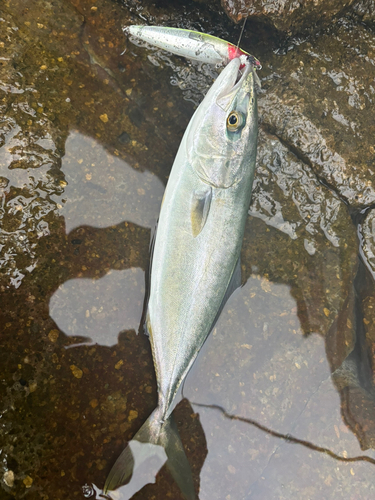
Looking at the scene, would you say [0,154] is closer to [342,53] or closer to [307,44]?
[307,44]

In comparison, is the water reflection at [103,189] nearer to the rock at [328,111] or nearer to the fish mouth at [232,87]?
the fish mouth at [232,87]

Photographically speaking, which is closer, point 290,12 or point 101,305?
point 101,305

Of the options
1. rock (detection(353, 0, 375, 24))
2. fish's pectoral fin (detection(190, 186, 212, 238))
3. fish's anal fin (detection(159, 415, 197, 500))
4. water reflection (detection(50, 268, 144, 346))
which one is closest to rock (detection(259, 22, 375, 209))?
rock (detection(353, 0, 375, 24))

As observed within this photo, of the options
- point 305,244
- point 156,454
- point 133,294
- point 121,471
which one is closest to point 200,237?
point 133,294

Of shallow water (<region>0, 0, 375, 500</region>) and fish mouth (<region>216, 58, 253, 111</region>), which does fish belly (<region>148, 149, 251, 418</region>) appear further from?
fish mouth (<region>216, 58, 253, 111</region>)

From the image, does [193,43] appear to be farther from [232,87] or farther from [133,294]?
[133,294]

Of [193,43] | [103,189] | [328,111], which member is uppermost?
[193,43]
